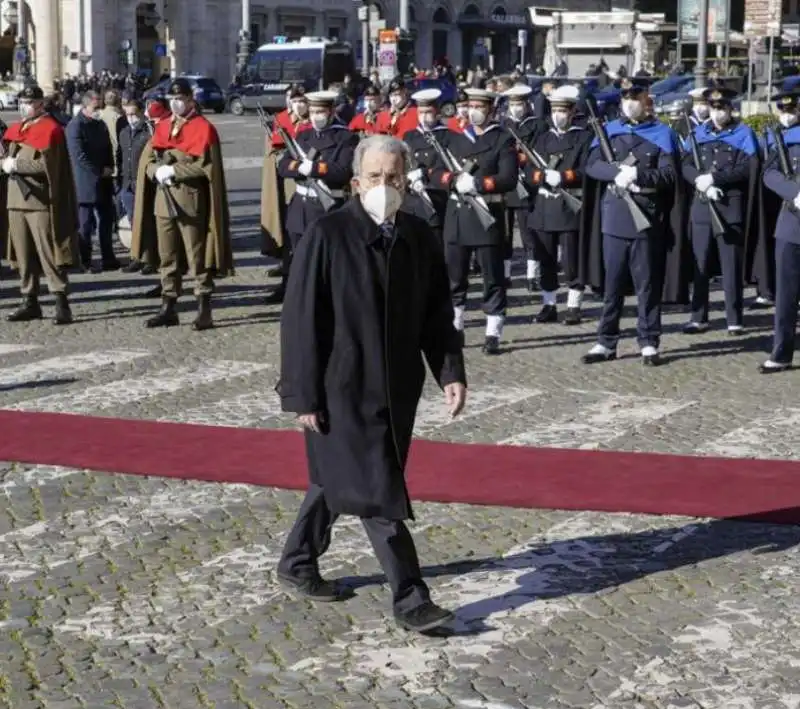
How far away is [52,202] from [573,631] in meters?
8.31

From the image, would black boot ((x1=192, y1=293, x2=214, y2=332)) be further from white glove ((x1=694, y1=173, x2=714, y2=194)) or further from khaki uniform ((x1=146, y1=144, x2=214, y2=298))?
white glove ((x1=694, y1=173, x2=714, y2=194))

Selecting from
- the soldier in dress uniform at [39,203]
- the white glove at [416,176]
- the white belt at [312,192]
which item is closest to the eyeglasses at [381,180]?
the white glove at [416,176]

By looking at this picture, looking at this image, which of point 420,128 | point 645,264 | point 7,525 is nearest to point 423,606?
point 7,525

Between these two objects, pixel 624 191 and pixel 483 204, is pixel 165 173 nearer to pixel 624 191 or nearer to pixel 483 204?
pixel 483 204

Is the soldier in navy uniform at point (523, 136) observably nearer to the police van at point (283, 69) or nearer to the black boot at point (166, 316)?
the black boot at point (166, 316)

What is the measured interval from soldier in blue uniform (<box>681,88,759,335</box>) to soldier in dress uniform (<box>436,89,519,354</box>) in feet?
4.54

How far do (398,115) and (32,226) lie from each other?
400 centimetres

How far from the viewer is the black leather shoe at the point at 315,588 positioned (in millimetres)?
6555

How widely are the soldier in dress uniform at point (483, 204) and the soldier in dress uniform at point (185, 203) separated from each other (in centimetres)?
172

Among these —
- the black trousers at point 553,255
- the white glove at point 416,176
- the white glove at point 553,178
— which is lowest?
the black trousers at point 553,255

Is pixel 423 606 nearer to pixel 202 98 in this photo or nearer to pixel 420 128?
pixel 420 128

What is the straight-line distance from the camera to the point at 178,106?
12.9 meters

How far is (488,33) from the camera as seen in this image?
98.1 metres

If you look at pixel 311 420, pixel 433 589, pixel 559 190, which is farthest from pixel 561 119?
pixel 311 420
